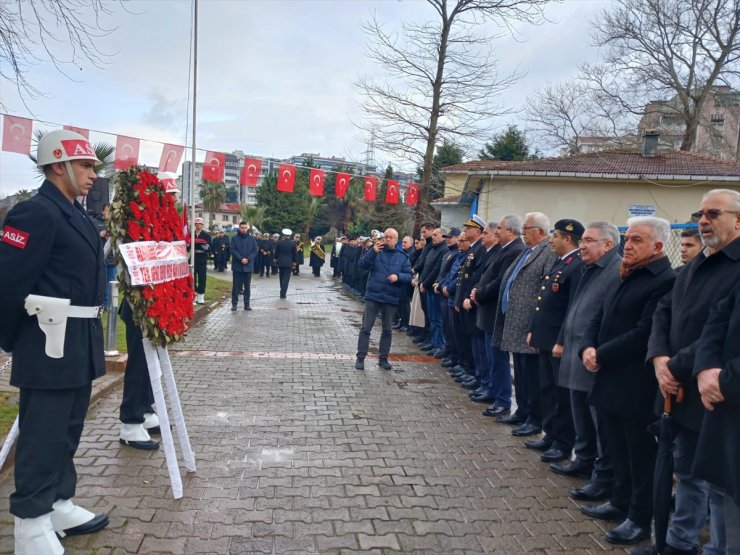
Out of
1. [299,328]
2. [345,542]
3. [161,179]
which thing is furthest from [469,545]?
[299,328]

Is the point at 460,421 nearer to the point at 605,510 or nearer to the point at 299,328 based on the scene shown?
the point at 605,510

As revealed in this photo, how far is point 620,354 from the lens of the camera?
150 inches

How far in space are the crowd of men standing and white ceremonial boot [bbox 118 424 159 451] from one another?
3.38 meters

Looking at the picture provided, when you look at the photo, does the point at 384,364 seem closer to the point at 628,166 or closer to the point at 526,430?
the point at 526,430

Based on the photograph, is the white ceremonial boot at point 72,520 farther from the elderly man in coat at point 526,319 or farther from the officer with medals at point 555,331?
the elderly man in coat at point 526,319

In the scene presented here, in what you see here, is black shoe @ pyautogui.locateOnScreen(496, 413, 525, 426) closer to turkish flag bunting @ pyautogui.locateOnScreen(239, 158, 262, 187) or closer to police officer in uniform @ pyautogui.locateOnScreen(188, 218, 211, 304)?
police officer in uniform @ pyautogui.locateOnScreen(188, 218, 211, 304)

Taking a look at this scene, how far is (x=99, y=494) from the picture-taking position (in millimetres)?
3980

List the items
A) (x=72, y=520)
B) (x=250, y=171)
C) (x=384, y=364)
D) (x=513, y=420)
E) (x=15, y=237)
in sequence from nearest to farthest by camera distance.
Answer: (x=15, y=237), (x=72, y=520), (x=513, y=420), (x=384, y=364), (x=250, y=171)

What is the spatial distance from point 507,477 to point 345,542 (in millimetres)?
1715

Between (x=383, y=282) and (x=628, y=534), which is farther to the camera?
(x=383, y=282)

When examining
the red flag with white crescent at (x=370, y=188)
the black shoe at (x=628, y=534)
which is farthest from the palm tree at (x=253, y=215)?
the black shoe at (x=628, y=534)

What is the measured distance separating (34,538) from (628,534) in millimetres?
3458

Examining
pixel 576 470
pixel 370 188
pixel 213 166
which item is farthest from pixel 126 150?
pixel 576 470

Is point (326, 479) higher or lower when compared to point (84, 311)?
lower
